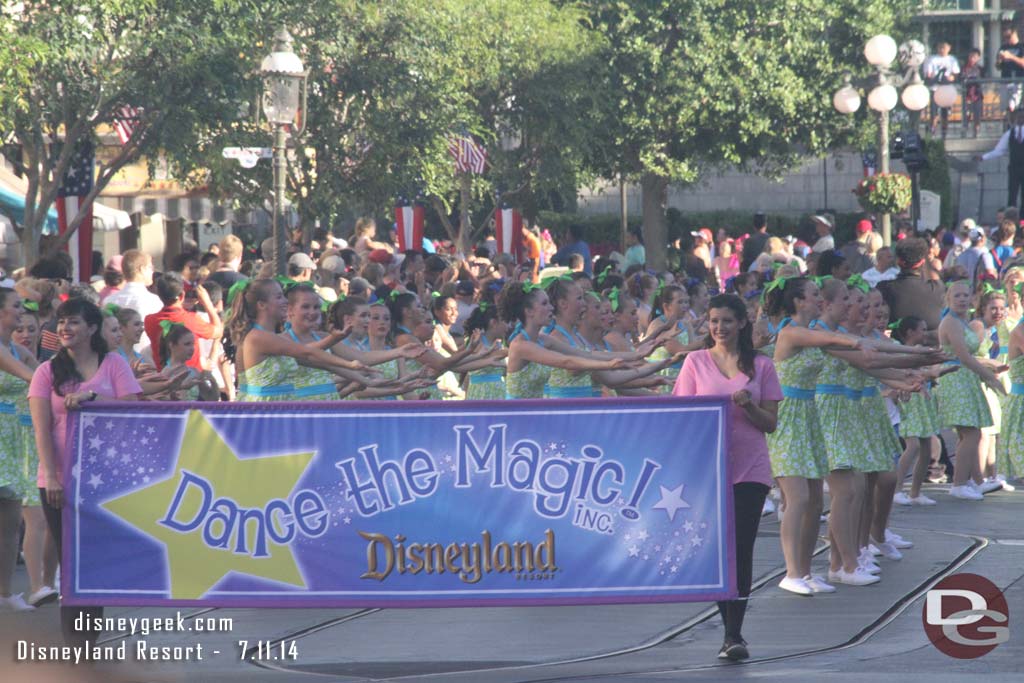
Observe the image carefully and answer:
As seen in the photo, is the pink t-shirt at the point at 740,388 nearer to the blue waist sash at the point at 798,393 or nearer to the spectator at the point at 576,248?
the blue waist sash at the point at 798,393

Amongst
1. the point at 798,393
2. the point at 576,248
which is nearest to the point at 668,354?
the point at 798,393

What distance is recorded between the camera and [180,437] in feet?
26.9

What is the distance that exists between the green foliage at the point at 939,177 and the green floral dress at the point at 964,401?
78.5ft

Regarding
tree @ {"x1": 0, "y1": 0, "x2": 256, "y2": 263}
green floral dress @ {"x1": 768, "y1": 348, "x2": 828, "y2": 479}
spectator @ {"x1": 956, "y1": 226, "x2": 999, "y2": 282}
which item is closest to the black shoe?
green floral dress @ {"x1": 768, "y1": 348, "x2": 828, "y2": 479}

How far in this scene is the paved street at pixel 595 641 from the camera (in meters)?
7.92

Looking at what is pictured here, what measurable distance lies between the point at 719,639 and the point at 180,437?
9.11ft

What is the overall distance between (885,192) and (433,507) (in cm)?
1664

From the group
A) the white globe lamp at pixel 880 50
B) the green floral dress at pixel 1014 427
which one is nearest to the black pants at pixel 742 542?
the green floral dress at pixel 1014 427

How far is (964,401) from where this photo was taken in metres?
14.1

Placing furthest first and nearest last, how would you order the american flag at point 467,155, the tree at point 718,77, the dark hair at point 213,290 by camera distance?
the tree at point 718,77 → the american flag at point 467,155 → the dark hair at point 213,290

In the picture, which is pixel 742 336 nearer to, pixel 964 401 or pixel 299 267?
pixel 964 401

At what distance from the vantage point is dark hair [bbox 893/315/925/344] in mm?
13445

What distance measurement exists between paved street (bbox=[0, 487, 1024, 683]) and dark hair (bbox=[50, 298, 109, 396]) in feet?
4.28

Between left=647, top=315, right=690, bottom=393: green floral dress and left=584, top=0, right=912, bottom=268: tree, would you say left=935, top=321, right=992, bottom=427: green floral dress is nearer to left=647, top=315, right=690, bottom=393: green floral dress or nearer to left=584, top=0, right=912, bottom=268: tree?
left=647, top=315, right=690, bottom=393: green floral dress
